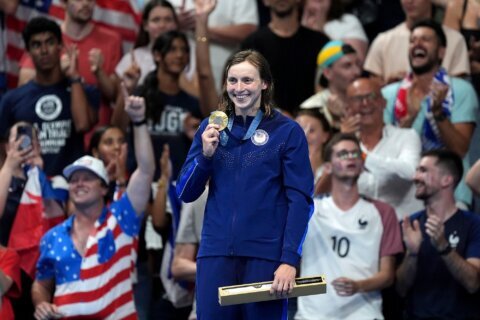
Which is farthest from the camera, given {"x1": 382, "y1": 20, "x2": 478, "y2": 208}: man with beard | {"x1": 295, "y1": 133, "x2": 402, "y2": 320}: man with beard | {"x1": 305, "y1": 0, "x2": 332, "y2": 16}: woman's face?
{"x1": 305, "y1": 0, "x2": 332, "y2": 16}: woman's face

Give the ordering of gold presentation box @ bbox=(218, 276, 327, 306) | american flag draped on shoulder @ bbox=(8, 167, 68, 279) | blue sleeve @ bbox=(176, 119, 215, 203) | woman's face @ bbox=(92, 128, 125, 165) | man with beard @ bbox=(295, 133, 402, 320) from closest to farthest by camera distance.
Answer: gold presentation box @ bbox=(218, 276, 327, 306) → blue sleeve @ bbox=(176, 119, 215, 203) → man with beard @ bbox=(295, 133, 402, 320) → american flag draped on shoulder @ bbox=(8, 167, 68, 279) → woman's face @ bbox=(92, 128, 125, 165)

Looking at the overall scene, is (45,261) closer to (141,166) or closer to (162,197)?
(141,166)

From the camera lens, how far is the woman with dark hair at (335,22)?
404 inches

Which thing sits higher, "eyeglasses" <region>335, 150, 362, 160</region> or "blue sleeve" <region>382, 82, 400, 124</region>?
"blue sleeve" <region>382, 82, 400, 124</region>

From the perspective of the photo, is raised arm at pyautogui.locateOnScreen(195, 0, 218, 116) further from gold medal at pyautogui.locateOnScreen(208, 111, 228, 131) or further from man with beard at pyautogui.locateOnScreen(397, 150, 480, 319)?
gold medal at pyautogui.locateOnScreen(208, 111, 228, 131)

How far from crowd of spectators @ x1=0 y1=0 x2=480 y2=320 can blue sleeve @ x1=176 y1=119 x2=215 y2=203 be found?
188cm

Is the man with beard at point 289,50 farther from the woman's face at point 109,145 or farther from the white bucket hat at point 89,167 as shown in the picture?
the white bucket hat at point 89,167

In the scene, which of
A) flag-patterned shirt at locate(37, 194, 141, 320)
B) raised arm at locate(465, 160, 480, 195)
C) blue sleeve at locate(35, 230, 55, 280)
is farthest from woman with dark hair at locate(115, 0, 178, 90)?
raised arm at locate(465, 160, 480, 195)

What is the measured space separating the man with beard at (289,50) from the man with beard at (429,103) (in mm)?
827

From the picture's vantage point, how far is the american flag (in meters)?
10.5

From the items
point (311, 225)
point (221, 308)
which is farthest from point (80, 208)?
point (221, 308)

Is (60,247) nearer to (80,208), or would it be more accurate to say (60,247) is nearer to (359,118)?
(80,208)

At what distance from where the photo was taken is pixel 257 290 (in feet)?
17.1

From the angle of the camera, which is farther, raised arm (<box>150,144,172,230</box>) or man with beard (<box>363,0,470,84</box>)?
man with beard (<box>363,0,470,84</box>)
